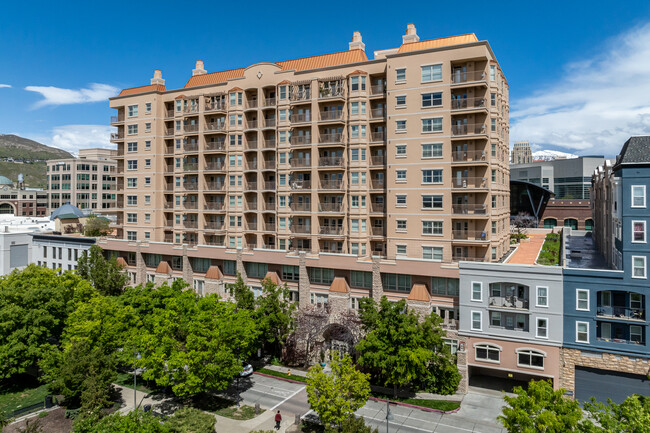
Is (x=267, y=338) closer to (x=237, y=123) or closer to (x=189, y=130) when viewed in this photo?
(x=237, y=123)

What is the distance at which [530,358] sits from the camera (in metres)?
39.2

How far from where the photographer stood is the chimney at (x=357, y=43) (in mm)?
→ 56875

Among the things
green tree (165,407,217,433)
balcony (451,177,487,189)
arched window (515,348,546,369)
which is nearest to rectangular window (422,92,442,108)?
balcony (451,177,487,189)

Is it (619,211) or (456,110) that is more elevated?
A: (456,110)

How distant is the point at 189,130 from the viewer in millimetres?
63406

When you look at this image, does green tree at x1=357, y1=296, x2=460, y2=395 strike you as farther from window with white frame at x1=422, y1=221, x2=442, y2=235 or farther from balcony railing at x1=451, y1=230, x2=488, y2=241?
balcony railing at x1=451, y1=230, x2=488, y2=241

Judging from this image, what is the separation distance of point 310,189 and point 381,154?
387 inches

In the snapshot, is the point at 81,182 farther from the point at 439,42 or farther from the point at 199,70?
the point at 439,42

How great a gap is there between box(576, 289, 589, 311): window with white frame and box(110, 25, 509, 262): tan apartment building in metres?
9.85

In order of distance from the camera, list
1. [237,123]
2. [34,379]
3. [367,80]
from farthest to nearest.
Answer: [237,123] < [367,80] < [34,379]

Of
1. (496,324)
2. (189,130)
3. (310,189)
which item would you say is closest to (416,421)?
(496,324)

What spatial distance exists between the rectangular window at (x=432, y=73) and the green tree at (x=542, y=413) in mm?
32728

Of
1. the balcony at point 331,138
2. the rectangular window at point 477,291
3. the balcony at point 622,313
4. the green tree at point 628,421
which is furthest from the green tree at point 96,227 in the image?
the green tree at point 628,421

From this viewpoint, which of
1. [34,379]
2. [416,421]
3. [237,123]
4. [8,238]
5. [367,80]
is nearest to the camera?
[416,421]
